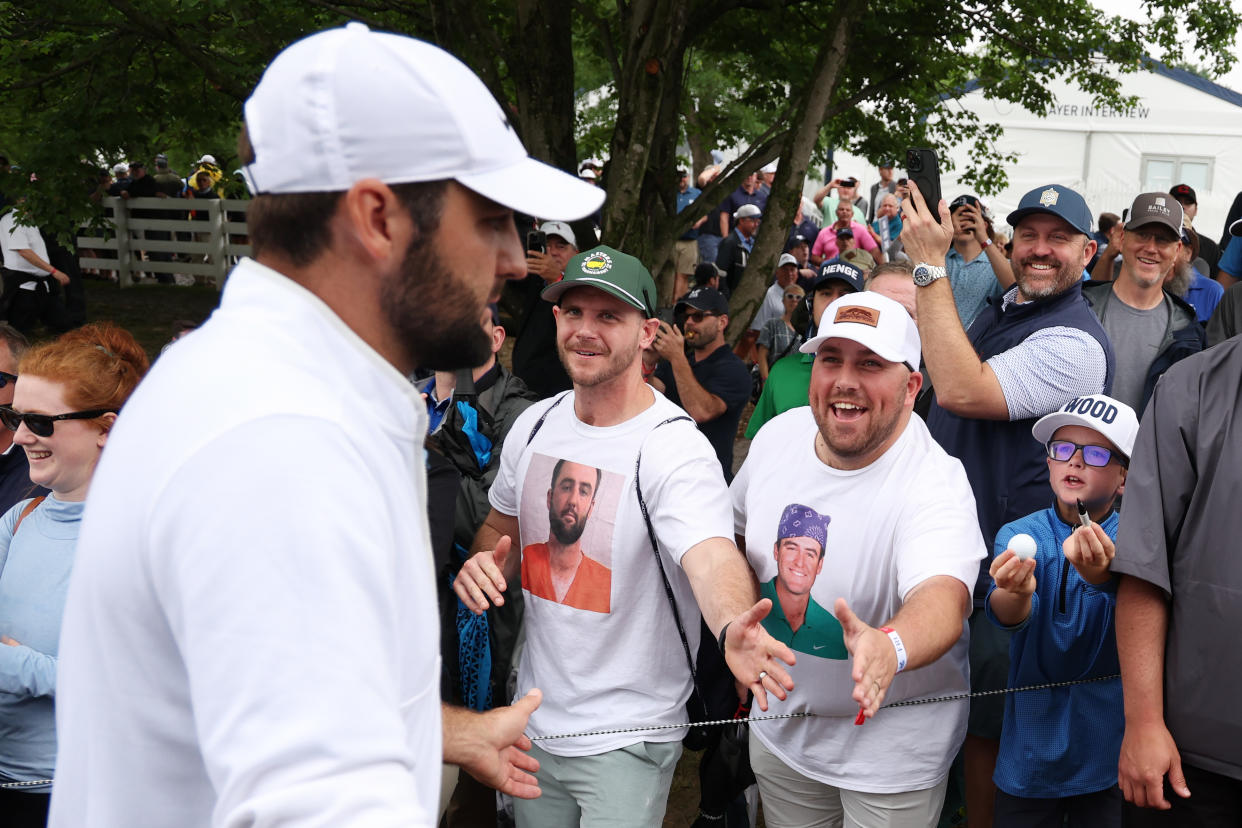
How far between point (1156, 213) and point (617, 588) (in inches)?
137

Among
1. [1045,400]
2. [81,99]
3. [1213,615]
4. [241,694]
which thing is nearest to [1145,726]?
[1213,615]

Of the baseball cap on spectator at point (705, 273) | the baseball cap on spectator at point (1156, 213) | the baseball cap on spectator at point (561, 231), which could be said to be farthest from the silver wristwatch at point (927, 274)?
→ the baseball cap on spectator at point (705, 273)

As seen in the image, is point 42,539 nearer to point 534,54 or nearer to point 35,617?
point 35,617

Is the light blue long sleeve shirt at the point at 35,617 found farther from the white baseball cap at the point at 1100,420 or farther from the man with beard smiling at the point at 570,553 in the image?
the white baseball cap at the point at 1100,420

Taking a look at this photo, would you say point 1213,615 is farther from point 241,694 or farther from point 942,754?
point 241,694

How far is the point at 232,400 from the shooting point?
105 centimetres

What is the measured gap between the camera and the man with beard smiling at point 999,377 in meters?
3.53

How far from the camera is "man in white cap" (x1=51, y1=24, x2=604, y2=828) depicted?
0.98 m

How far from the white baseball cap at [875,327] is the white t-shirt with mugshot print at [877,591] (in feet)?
0.75

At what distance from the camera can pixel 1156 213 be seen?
5.03 m

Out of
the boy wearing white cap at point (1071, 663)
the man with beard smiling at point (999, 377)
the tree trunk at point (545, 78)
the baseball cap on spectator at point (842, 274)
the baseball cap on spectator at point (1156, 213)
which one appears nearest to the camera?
the boy wearing white cap at point (1071, 663)

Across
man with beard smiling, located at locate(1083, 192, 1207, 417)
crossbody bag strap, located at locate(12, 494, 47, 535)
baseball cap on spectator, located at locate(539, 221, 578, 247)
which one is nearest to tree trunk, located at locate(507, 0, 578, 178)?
baseball cap on spectator, located at locate(539, 221, 578, 247)

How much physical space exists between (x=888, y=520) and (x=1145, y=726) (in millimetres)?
757

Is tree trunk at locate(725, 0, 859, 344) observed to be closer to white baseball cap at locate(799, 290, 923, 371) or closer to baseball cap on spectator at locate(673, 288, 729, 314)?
baseball cap on spectator at locate(673, 288, 729, 314)
